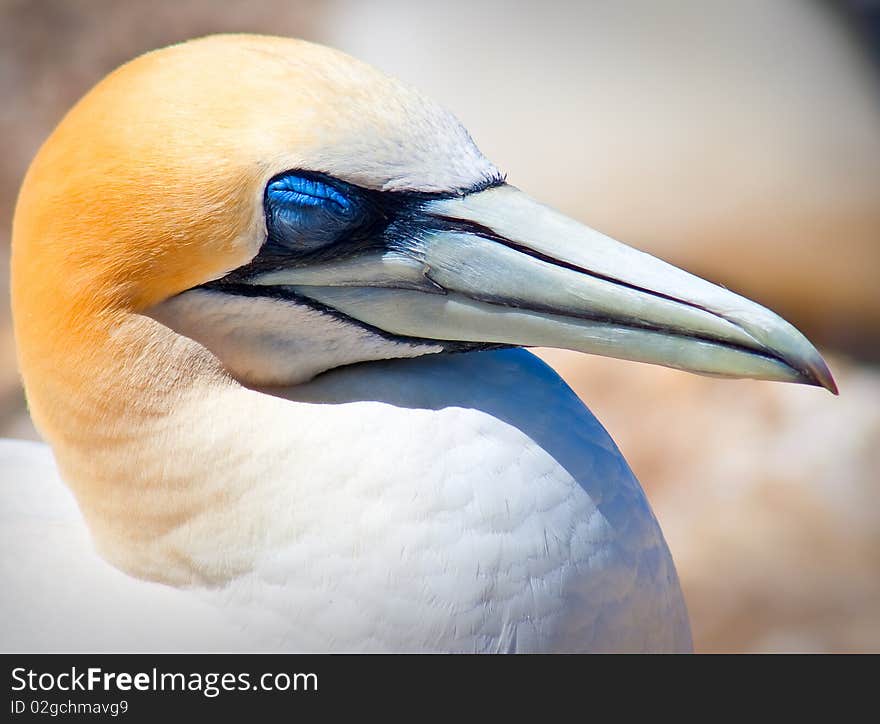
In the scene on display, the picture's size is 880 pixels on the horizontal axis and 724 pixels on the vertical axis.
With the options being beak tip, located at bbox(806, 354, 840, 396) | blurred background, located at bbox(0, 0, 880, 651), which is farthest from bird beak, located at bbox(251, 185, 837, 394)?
blurred background, located at bbox(0, 0, 880, 651)

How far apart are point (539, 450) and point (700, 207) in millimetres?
2880

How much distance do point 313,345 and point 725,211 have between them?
3.04 meters

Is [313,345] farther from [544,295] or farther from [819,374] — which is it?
→ [819,374]

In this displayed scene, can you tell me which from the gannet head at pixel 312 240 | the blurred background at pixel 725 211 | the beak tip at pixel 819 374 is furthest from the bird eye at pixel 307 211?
the blurred background at pixel 725 211

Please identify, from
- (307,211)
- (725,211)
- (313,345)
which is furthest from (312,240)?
(725,211)

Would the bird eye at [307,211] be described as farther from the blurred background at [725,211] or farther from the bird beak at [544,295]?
the blurred background at [725,211]

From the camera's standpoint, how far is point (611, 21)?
4719mm

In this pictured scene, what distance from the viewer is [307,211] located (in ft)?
5.43

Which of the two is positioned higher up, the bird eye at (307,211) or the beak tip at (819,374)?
the bird eye at (307,211)

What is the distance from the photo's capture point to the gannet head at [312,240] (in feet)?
5.32

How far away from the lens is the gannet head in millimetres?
1622

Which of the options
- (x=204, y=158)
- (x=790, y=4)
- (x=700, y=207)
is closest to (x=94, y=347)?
(x=204, y=158)

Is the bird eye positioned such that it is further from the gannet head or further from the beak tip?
the beak tip
